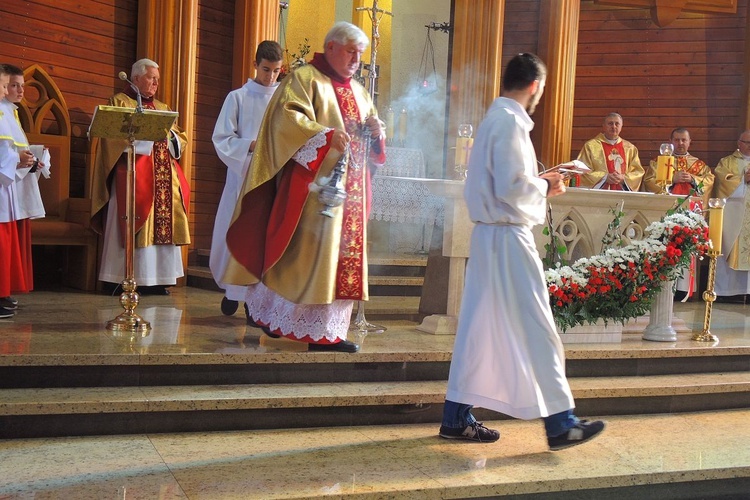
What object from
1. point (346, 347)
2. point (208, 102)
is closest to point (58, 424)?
point (346, 347)

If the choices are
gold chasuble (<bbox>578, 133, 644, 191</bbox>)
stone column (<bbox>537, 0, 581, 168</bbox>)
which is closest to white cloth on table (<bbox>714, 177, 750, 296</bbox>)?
gold chasuble (<bbox>578, 133, 644, 191</bbox>)

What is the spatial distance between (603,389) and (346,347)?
144cm

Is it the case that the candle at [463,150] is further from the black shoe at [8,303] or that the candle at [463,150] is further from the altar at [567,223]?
the black shoe at [8,303]

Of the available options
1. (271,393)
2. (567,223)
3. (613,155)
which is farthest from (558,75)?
(271,393)

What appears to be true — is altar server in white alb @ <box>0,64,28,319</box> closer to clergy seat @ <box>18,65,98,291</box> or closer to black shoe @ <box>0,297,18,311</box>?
black shoe @ <box>0,297,18,311</box>

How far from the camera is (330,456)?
379 cm

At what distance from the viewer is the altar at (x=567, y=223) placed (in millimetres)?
5578

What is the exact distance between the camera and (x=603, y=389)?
4816mm

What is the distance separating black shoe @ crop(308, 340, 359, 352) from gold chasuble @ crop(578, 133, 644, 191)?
15.8 ft

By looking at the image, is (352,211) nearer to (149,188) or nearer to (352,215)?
(352,215)

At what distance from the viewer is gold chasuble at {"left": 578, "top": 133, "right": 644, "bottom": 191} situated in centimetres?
877

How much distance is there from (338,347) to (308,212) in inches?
28.6

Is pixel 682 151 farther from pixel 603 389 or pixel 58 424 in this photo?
pixel 58 424

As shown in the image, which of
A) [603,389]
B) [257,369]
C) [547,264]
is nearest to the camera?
[257,369]
